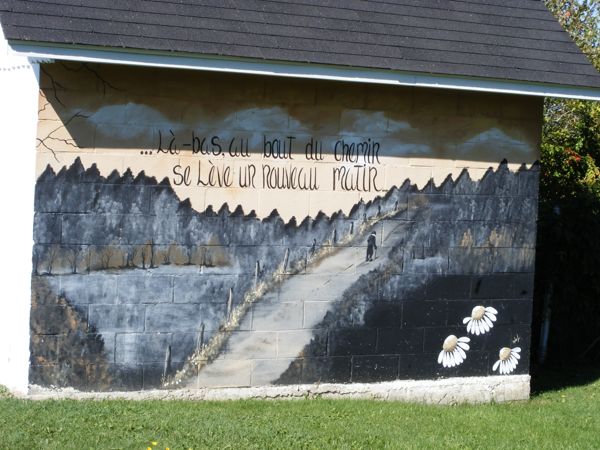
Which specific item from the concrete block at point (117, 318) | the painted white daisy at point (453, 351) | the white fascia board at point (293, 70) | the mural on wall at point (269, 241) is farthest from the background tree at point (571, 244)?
the concrete block at point (117, 318)

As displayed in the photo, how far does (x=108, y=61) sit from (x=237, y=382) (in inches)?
120

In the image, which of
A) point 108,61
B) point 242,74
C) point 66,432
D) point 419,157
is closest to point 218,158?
point 242,74

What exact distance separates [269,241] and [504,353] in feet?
9.13

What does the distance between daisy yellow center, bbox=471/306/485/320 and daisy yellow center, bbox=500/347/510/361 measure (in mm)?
435

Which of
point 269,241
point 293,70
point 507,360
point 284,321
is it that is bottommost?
Result: point 507,360

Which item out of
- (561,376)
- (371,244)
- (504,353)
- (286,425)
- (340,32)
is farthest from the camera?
(561,376)

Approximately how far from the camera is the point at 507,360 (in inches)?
384

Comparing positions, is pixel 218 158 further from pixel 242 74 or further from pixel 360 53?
pixel 360 53

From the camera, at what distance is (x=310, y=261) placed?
8.88 meters

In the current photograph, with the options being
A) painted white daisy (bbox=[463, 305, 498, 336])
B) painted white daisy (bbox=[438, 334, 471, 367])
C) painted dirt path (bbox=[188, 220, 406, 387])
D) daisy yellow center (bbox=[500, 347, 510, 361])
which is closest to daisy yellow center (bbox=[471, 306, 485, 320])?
painted white daisy (bbox=[463, 305, 498, 336])

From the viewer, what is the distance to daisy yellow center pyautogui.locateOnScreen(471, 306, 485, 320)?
376 inches

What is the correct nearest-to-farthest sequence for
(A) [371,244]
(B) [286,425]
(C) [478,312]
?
(B) [286,425], (A) [371,244], (C) [478,312]

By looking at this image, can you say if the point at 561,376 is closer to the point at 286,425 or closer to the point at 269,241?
the point at 269,241

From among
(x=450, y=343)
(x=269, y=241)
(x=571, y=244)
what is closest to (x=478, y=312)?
(x=450, y=343)
